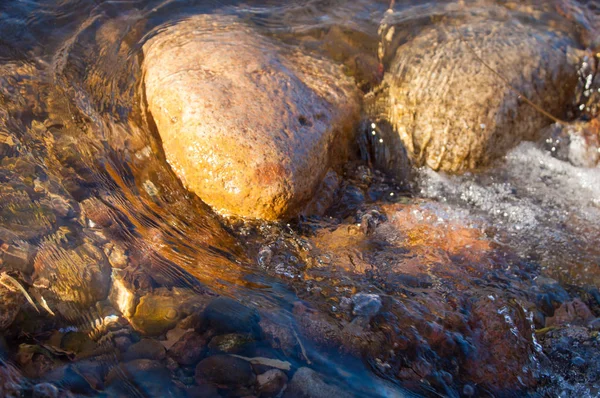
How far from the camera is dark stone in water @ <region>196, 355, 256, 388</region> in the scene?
1.94 meters

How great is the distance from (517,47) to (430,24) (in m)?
0.73

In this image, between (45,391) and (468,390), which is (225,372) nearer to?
(45,391)

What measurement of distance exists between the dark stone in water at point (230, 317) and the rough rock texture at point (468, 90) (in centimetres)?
203

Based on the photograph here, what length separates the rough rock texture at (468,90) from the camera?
12.5 ft

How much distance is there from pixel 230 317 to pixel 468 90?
2.56 m

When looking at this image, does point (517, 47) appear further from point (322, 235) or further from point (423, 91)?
point (322, 235)

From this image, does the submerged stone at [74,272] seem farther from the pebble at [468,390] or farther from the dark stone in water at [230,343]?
the pebble at [468,390]

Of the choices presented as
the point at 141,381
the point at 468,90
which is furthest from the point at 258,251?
the point at 468,90

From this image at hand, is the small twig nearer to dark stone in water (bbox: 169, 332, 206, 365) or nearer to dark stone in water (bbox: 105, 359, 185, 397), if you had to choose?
dark stone in water (bbox: 169, 332, 206, 365)

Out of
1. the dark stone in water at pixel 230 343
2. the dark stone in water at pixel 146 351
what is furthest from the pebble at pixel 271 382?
the dark stone in water at pixel 146 351

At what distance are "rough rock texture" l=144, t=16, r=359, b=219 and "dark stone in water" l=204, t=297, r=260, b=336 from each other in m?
0.88

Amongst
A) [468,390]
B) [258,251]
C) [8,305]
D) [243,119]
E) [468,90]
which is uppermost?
[468,90]

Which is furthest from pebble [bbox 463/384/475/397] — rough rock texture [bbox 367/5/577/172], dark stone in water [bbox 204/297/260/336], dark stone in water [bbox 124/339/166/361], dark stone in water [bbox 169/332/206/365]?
rough rock texture [bbox 367/5/577/172]

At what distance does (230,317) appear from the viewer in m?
2.22
